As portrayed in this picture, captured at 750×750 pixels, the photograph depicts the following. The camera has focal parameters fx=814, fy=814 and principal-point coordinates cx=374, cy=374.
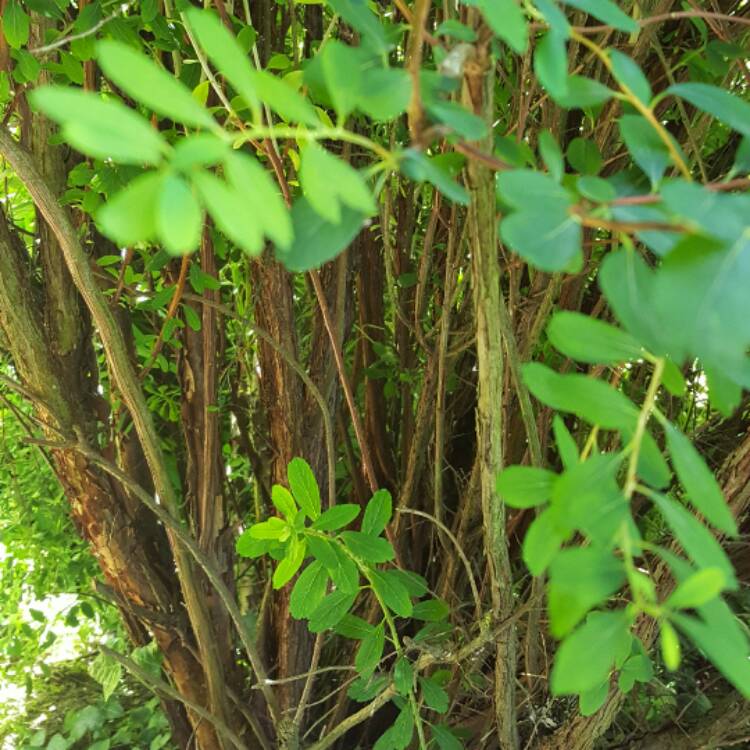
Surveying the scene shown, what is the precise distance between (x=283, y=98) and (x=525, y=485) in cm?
18

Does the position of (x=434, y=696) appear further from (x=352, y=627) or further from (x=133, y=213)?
(x=133, y=213)

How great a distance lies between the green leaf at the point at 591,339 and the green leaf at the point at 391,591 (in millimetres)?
374

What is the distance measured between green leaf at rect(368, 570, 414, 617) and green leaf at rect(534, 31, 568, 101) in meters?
0.43

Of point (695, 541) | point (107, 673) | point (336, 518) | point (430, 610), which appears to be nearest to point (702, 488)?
point (695, 541)

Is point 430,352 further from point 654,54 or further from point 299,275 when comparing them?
point 654,54

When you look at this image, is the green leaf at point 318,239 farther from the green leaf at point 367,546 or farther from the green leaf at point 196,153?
the green leaf at point 367,546

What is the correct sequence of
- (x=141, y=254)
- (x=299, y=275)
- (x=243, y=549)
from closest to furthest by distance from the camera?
(x=243, y=549) → (x=141, y=254) → (x=299, y=275)

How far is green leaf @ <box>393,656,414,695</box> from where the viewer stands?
653mm

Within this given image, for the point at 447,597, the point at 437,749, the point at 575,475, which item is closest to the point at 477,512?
the point at 447,597

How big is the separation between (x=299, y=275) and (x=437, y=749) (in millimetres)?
537

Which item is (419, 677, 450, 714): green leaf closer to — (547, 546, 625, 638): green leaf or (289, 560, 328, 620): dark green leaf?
(289, 560, 328, 620): dark green leaf

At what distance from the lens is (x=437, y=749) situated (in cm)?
84

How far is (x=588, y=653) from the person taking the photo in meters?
0.27

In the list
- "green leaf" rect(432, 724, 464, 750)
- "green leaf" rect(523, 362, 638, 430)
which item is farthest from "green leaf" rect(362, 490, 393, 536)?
"green leaf" rect(523, 362, 638, 430)
